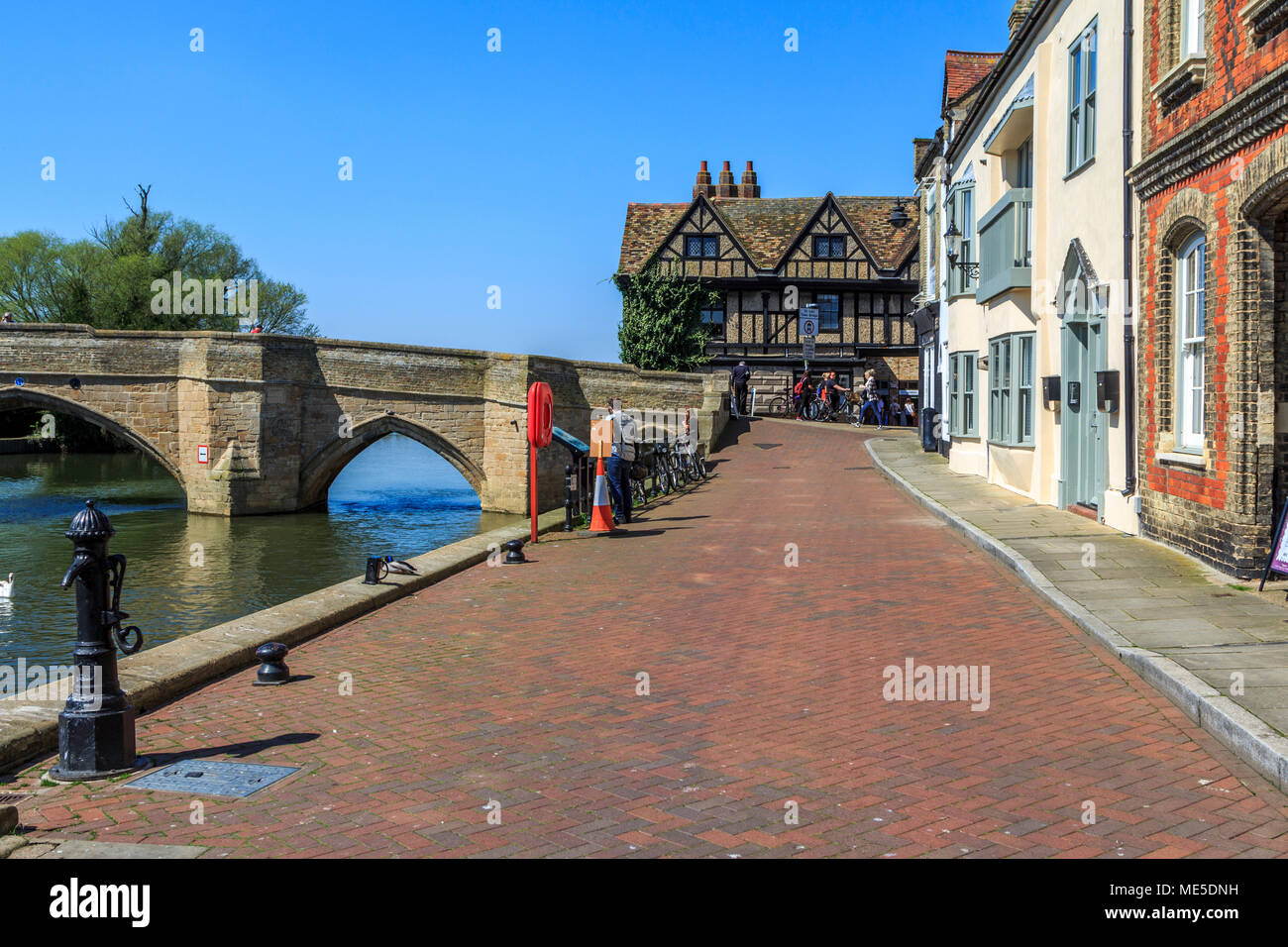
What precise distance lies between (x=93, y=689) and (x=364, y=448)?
28.5 meters

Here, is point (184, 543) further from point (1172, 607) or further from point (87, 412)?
point (1172, 607)

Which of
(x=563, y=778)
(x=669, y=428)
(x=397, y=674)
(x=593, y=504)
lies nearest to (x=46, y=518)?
(x=669, y=428)

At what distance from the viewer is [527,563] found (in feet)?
41.8

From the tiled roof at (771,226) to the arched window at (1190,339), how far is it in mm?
36273

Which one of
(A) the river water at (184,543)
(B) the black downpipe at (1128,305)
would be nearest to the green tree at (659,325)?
(A) the river water at (184,543)

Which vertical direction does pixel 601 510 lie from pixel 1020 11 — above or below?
below

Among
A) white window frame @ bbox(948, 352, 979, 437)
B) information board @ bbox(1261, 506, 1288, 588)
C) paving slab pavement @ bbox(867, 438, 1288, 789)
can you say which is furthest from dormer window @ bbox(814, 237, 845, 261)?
information board @ bbox(1261, 506, 1288, 588)

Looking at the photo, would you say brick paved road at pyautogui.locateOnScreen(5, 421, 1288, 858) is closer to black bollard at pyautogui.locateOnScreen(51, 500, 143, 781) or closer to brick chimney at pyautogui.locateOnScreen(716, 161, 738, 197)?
black bollard at pyautogui.locateOnScreen(51, 500, 143, 781)

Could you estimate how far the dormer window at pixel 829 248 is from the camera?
154 feet

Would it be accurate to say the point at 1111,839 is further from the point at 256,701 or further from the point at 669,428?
the point at 669,428

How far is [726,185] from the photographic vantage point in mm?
54125

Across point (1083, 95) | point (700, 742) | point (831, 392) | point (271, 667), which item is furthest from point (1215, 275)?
point (831, 392)

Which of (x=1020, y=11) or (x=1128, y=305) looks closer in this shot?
(x=1128, y=305)
